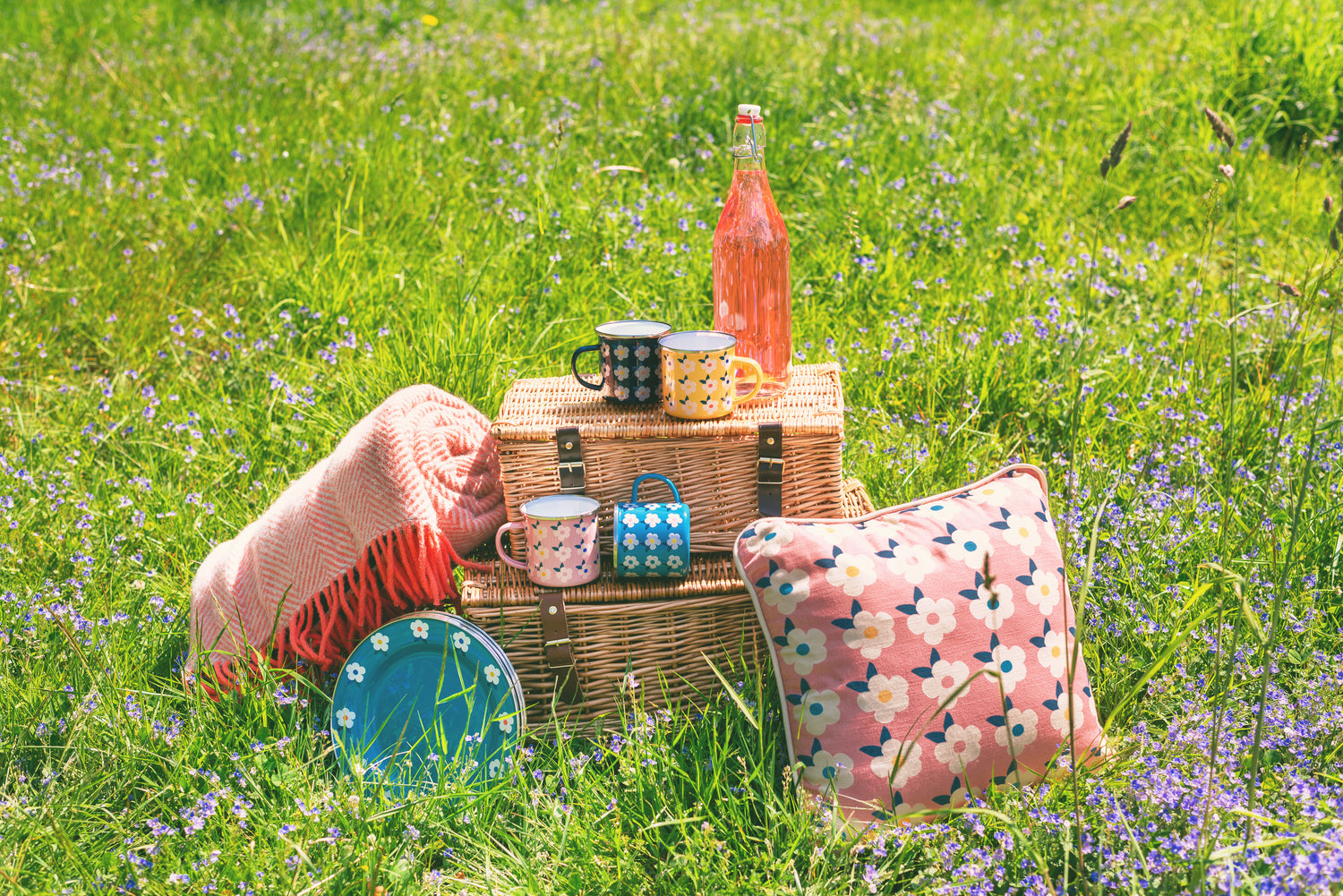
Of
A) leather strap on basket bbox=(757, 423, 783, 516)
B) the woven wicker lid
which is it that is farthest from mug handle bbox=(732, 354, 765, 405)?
leather strap on basket bbox=(757, 423, 783, 516)

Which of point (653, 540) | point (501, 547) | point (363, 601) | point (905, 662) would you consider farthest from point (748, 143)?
point (363, 601)

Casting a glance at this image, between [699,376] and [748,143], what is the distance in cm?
59

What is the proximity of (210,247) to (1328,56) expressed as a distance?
5319 millimetres

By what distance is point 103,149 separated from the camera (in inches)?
177

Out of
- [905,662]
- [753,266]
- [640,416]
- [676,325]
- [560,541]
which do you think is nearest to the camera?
[905,662]

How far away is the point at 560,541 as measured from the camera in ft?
7.45

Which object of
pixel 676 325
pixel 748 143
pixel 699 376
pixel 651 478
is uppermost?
pixel 748 143

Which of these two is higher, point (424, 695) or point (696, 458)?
point (696, 458)

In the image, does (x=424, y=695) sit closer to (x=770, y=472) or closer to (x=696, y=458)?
(x=696, y=458)

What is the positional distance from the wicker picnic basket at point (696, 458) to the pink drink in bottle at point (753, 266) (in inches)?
8.2

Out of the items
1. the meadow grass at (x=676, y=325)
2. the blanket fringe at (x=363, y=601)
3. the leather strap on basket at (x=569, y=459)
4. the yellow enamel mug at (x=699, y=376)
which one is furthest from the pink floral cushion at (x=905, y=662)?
the blanket fringe at (x=363, y=601)

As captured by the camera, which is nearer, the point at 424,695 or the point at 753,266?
the point at 424,695

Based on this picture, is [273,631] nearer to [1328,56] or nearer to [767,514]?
[767,514]

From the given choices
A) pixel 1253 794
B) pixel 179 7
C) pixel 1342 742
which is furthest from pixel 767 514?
pixel 179 7
